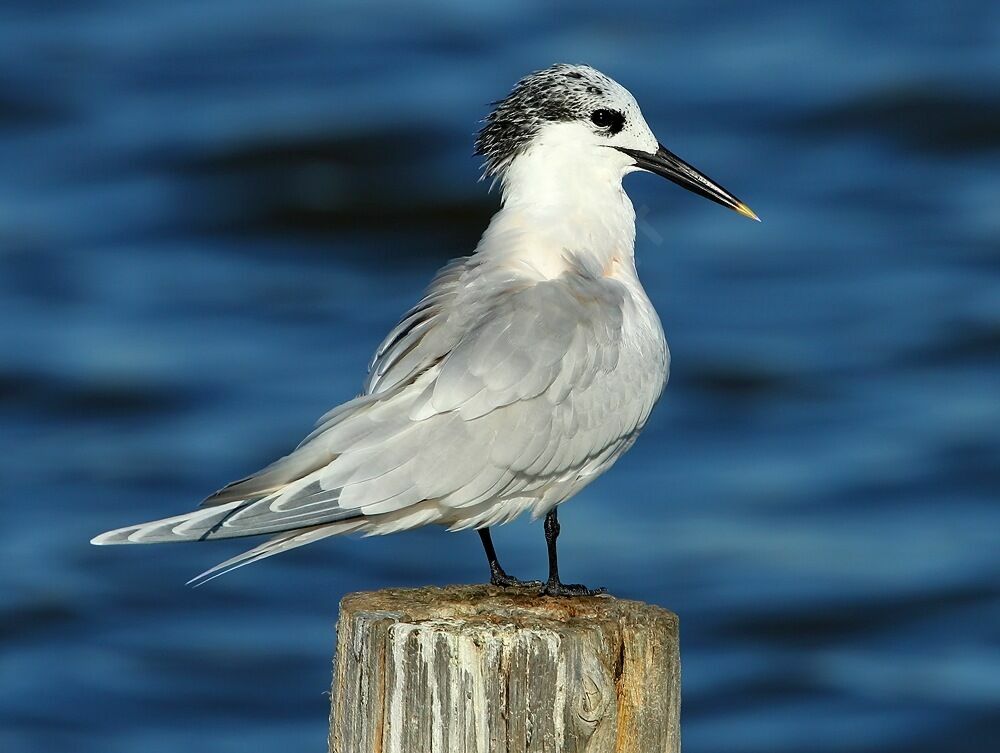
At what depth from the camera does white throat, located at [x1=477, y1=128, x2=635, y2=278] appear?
542 centimetres

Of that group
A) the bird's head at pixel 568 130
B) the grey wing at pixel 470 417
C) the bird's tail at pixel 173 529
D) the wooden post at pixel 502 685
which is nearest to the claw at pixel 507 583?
the grey wing at pixel 470 417

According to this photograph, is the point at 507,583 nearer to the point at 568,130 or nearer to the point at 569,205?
the point at 569,205

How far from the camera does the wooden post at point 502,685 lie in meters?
3.85

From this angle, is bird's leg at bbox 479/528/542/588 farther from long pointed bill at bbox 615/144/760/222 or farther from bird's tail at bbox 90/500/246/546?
long pointed bill at bbox 615/144/760/222

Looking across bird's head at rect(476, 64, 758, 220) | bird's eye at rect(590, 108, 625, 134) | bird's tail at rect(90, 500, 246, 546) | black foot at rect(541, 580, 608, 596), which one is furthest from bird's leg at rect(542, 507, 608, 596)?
bird's eye at rect(590, 108, 625, 134)

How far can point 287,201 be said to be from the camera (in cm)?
1538

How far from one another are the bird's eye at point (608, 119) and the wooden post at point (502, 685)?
199 cm

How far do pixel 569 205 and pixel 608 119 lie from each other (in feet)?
1.02

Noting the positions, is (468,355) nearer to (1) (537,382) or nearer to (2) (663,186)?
(1) (537,382)

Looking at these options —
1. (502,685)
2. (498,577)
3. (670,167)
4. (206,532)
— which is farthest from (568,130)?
(502,685)

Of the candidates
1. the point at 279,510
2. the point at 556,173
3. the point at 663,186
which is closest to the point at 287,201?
the point at 663,186

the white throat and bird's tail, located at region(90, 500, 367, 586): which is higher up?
the white throat

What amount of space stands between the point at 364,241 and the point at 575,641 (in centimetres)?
1105

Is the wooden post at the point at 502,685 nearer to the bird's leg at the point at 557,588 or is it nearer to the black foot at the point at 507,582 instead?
the bird's leg at the point at 557,588
